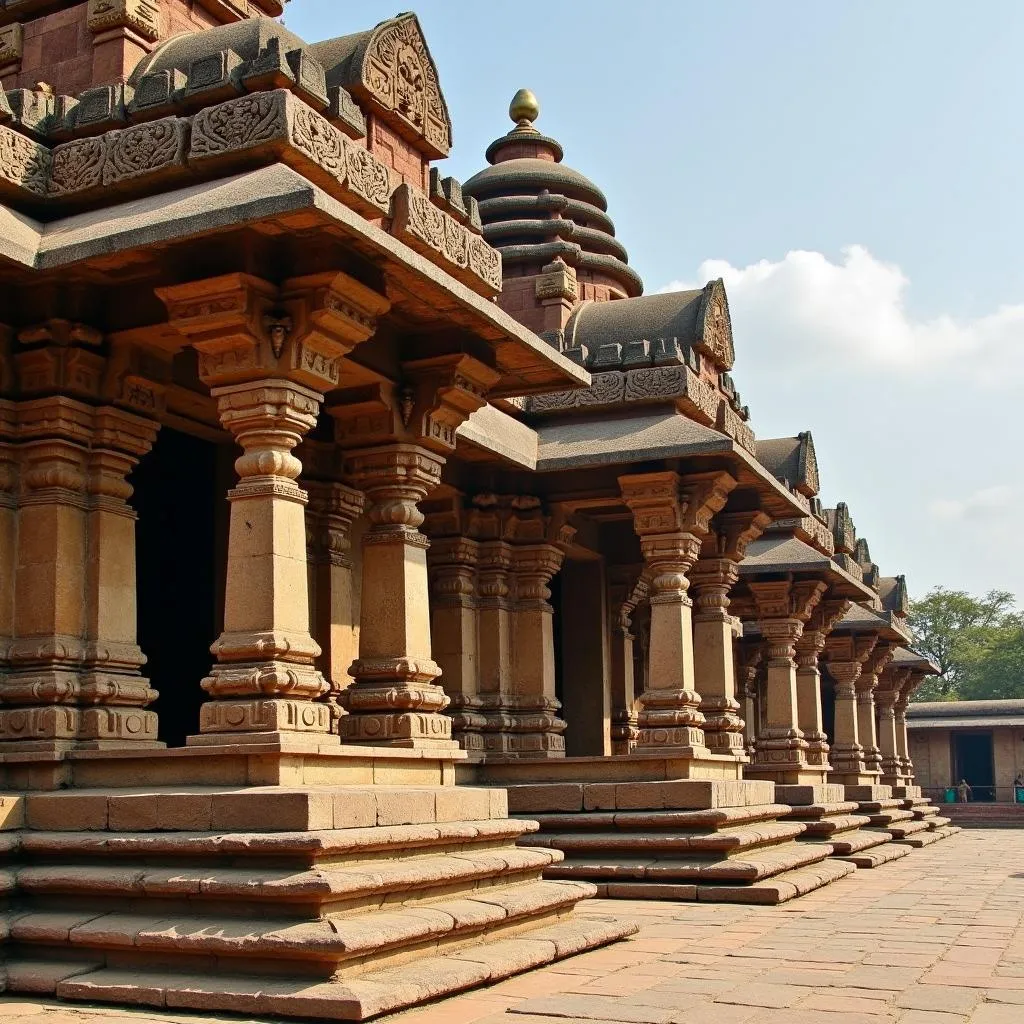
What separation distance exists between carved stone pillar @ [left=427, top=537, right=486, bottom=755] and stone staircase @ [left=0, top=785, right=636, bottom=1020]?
431 cm

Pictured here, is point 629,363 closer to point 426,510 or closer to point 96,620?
point 426,510

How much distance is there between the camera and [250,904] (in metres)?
6.05

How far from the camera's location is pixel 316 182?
7.32 m

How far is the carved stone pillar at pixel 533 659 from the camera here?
1196 centimetres

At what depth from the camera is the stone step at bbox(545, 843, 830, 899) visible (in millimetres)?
10531

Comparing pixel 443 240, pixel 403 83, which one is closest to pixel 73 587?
pixel 443 240

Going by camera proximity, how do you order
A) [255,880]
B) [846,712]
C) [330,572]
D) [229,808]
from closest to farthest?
1. [255,880]
2. [229,808]
3. [330,572]
4. [846,712]

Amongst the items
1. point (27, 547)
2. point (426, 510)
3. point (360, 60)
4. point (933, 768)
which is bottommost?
point (933, 768)

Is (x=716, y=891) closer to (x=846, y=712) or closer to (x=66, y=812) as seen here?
(x=66, y=812)

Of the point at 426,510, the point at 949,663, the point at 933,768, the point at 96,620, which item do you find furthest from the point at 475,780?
the point at 949,663

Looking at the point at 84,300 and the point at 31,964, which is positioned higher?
the point at 84,300

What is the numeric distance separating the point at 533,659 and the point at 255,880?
6286mm

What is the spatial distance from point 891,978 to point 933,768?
3458 centimetres

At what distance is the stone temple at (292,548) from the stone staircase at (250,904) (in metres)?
0.02
